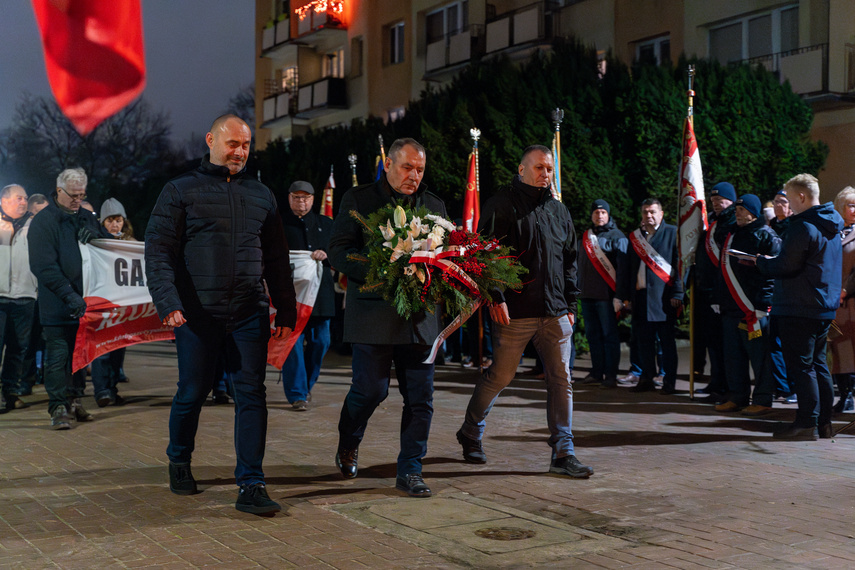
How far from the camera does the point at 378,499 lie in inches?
231

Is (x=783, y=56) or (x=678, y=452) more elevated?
(x=783, y=56)

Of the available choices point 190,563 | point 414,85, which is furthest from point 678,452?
point 414,85

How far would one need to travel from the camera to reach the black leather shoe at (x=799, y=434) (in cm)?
807

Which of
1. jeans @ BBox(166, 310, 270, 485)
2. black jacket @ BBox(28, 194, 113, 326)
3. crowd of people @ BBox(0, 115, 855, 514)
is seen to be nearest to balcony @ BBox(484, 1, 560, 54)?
crowd of people @ BBox(0, 115, 855, 514)

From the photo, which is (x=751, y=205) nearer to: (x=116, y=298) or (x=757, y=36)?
(x=116, y=298)

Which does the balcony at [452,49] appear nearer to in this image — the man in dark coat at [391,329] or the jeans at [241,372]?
the man in dark coat at [391,329]

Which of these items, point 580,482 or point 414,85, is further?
point 414,85

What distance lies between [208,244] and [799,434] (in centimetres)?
510

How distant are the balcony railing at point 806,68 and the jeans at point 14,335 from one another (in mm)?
15176

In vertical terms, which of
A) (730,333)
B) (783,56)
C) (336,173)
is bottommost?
(730,333)

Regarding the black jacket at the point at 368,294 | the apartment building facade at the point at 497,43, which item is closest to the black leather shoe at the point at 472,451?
the black jacket at the point at 368,294

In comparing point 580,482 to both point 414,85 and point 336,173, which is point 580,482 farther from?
point 414,85

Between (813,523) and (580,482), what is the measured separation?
4.96ft

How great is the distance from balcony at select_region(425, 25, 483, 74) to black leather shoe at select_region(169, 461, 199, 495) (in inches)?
941
